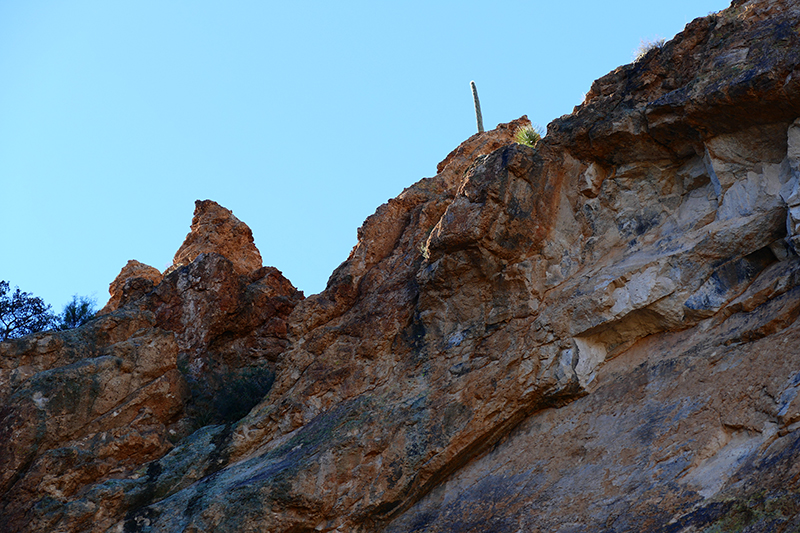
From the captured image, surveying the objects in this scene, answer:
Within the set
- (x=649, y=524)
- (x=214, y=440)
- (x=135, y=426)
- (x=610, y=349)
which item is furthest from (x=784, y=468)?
Result: (x=135, y=426)

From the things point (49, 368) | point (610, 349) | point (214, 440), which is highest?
point (49, 368)

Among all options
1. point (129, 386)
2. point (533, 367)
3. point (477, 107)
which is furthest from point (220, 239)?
point (533, 367)

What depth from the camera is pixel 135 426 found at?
1758 cm

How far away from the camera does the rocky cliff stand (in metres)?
12.5

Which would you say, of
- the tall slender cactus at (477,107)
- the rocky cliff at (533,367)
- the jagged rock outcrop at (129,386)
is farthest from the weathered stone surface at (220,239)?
the tall slender cactus at (477,107)

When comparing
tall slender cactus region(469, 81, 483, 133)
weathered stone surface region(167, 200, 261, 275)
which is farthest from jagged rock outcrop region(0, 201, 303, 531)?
tall slender cactus region(469, 81, 483, 133)

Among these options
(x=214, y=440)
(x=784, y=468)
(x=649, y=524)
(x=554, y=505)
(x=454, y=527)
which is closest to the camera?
(x=784, y=468)

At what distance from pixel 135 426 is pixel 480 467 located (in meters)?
8.25

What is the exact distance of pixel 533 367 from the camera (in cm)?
1470

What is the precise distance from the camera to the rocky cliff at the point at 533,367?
12461 mm

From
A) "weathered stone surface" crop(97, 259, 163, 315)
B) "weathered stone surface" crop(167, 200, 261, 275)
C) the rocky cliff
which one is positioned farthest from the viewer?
"weathered stone surface" crop(167, 200, 261, 275)

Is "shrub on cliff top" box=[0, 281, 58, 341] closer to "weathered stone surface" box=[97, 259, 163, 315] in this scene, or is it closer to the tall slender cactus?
"weathered stone surface" box=[97, 259, 163, 315]

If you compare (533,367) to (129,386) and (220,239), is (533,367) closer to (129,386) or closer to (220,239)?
(129,386)

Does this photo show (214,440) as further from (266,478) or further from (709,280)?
(709,280)
